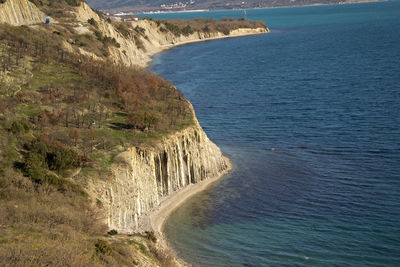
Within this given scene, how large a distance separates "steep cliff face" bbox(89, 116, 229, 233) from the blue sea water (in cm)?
204

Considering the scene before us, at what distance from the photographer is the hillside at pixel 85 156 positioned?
25.0 meters

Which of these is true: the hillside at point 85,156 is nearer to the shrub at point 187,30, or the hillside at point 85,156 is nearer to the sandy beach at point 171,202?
the sandy beach at point 171,202

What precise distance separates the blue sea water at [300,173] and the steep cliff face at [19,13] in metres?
29.0

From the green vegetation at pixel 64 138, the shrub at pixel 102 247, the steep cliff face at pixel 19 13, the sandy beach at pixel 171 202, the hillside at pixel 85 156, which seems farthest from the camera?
the steep cliff face at pixel 19 13

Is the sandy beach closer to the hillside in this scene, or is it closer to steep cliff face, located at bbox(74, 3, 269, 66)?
the hillside

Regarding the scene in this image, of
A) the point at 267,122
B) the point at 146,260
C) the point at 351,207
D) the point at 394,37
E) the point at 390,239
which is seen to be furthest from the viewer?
the point at 394,37

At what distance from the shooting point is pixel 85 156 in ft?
111

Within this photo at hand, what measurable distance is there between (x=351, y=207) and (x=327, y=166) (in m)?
8.87

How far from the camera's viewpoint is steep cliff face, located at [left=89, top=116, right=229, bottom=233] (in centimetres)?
3288

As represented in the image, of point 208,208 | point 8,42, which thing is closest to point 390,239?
point 208,208

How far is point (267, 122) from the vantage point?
60125 mm

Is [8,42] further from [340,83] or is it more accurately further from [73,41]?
[340,83]

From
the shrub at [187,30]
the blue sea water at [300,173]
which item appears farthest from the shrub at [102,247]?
the shrub at [187,30]

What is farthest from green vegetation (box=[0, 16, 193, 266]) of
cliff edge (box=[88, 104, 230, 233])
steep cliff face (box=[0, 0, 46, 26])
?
steep cliff face (box=[0, 0, 46, 26])
